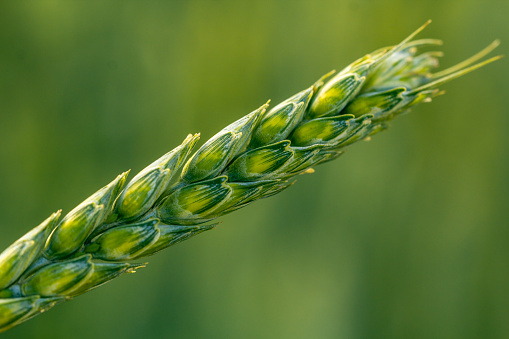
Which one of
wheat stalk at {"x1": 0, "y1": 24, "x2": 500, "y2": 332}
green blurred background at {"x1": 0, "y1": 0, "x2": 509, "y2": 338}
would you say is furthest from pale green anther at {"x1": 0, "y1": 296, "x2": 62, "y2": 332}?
green blurred background at {"x1": 0, "y1": 0, "x2": 509, "y2": 338}

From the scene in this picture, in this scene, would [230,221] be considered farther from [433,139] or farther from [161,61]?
[433,139]

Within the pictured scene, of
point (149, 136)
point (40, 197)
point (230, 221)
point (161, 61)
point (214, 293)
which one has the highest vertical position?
point (161, 61)

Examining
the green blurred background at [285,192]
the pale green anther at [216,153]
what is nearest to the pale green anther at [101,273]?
the pale green anther at [216,153]

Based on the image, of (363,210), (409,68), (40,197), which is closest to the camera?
(409,68)

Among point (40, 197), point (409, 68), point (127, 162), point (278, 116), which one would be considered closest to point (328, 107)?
point (278, 116)

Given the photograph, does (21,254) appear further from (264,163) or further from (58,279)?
(264,163)

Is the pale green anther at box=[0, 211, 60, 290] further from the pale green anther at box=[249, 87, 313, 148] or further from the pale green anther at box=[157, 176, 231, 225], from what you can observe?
the pale green anther at box=[249, 87, 313, 148]
